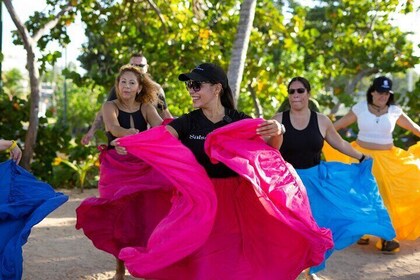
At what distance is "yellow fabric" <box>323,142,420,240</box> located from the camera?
22.3 feet

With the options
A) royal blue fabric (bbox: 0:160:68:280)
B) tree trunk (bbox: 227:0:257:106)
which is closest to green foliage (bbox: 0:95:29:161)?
tree trunk (bbox: 227:0:257:106)

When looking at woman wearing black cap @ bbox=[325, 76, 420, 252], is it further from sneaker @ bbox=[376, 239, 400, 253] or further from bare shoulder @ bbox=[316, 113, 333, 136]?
bare shoulder @ bbox=[316, 113, 333, 136]

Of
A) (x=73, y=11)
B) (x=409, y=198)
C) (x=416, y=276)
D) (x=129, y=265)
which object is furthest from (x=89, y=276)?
(x=73, y=11)

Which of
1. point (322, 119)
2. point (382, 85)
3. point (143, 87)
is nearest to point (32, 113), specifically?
point (143, 87)

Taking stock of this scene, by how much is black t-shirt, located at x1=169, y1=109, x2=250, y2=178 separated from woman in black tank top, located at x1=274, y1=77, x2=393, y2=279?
1.25 metres

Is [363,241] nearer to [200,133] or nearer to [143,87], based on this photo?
[143,87]

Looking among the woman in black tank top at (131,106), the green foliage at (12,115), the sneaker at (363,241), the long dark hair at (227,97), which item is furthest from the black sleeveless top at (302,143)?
the green foliage at (12,115)

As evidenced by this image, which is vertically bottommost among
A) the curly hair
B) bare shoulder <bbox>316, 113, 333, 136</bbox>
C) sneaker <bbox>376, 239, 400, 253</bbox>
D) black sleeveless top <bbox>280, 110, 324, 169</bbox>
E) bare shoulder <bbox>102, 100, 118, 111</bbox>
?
sneaker <bbox>376, 239, 400, 253</bbox>

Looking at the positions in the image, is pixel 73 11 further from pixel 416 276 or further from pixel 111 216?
pixel 416 276

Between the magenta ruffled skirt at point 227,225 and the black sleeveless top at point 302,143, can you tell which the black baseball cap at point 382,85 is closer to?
the black sleeveless top at point 302,143

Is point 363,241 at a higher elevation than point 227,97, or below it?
below

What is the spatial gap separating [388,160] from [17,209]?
168 inches

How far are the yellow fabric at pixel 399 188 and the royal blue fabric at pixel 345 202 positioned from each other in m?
1.19

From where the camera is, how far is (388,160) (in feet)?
22.8
